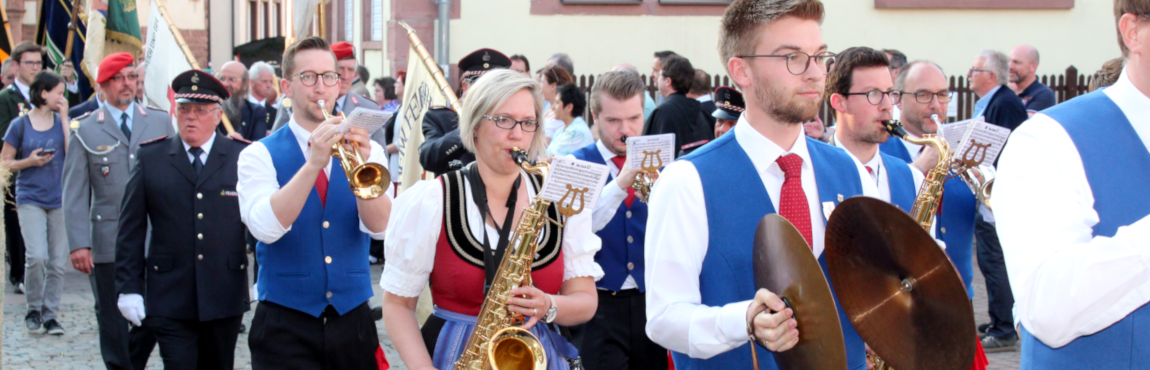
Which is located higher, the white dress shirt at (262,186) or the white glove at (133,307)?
the white dress shirt at (262,186)

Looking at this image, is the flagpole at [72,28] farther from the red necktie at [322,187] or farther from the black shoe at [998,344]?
the black shoe at [998,344]

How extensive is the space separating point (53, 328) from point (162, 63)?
221 centimetres

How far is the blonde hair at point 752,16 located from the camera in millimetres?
2314

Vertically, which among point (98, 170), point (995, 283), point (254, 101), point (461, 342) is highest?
point (254, 101)

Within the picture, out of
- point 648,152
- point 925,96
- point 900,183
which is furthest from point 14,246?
point 900,183

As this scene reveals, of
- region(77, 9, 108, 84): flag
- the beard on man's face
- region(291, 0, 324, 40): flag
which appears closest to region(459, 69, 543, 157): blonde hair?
the beard on man's face

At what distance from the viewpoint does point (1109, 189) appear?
1.79 m

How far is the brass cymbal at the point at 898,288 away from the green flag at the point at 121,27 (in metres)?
8.05

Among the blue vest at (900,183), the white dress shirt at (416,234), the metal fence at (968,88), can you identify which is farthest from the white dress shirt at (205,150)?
the metal fence at (968,88)

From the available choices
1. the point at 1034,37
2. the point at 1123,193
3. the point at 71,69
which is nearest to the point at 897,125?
the point at 1123,193

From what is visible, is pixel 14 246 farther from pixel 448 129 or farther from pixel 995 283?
pixel 995 283

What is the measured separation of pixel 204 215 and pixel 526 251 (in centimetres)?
218

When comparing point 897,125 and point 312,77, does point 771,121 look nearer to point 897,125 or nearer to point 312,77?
point 897,125

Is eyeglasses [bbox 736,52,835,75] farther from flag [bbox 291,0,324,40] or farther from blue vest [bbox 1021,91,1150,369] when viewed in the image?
flag [bbox 291,0,324,40]
